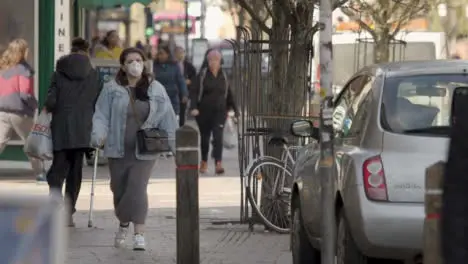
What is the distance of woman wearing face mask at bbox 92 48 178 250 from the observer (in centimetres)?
1082

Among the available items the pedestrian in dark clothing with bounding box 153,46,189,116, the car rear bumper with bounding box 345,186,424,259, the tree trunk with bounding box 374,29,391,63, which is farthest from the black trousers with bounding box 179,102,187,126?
the car rear bumper with bounding box 345,186,424,259

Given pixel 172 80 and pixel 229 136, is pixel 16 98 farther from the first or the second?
pixel 229 136

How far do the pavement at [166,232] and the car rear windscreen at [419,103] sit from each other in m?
2.34

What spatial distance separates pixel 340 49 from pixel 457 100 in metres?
20.8

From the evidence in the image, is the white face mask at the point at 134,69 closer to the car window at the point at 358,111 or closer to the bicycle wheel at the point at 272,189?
the bicycle wheel at the point at 272,189

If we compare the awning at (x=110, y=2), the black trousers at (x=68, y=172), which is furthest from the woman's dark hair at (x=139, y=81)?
the awning at (x=110, y=2)

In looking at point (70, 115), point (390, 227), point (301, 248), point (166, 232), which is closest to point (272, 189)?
point (166, 232)

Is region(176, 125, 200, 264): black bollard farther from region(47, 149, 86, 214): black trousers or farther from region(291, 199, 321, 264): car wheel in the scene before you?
region(47, 149, 86, 214): black trousers

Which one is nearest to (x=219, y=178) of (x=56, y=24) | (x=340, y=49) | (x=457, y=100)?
(x=56, y=24)

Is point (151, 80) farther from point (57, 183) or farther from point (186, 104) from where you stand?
point (186, 104)

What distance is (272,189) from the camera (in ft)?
41.4

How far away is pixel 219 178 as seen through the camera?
59.7 ft

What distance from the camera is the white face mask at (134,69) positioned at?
11.0 metres

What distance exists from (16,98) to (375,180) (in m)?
9.34
